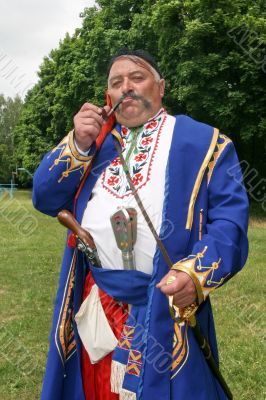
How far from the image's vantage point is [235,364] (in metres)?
4.35

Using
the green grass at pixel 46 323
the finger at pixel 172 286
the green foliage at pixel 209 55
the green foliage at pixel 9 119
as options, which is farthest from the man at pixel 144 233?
the green foliage at pixel 9 119

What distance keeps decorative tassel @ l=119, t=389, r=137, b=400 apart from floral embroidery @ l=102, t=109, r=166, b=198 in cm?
83

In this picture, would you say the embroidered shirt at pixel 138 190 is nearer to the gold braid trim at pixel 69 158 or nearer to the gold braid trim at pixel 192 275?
the gold braid trim at pixel 69 158

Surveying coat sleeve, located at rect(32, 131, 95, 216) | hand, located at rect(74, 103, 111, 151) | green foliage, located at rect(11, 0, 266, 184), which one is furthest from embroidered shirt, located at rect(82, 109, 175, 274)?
green foliage, located at rect(11, 0, 266, 184)

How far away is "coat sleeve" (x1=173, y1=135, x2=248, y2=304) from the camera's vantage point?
5.88ft

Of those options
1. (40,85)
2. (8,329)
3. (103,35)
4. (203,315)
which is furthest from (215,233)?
(40,85)

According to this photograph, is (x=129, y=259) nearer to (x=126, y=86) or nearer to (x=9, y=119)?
(x=126, y=86)

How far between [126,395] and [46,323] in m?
3.76

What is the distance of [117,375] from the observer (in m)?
2.11

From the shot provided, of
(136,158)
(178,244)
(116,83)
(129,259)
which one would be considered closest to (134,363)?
(129,259)

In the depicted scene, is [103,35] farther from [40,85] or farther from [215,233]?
[215,233]

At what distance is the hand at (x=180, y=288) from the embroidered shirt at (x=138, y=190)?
32 cm

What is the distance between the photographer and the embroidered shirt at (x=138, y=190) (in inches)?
81.8

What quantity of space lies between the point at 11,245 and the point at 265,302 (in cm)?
682
